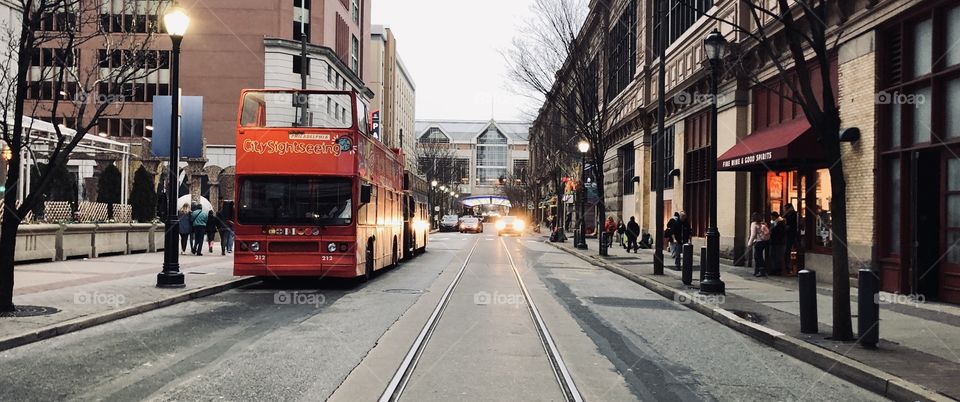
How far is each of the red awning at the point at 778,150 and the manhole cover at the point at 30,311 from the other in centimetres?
1406

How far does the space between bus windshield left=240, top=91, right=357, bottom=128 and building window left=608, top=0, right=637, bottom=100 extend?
20.9 m

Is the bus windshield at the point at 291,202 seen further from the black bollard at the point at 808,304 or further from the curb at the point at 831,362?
the black bollard at the point at 808,304

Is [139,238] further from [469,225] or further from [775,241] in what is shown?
[469,225]

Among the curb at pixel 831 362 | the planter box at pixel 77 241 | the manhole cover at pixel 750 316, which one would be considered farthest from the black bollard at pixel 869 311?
the planter box at pixel 77 241

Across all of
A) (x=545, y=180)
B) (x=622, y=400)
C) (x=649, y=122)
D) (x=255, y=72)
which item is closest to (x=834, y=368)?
(x=622, y=400)

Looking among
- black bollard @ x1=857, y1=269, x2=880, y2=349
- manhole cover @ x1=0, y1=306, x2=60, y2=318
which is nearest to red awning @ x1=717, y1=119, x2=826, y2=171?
black bollard @ x1=857, y1=269, x2=880, y2=349

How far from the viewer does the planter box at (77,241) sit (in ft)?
63.6

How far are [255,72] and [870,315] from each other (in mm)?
46629

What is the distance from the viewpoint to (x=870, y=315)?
8477mm

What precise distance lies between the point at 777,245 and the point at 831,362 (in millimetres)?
11895

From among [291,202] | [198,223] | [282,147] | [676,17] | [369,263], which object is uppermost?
[676,17]

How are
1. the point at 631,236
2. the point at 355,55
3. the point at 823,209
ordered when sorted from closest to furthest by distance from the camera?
the point at 823,209 → the point at 631,236 → the point at 355,55

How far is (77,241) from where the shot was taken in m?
20.0

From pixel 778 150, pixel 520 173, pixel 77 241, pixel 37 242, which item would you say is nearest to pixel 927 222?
pixel 778 150
